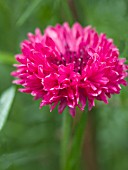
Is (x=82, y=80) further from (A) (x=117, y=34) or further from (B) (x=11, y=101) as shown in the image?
(A) (x=117, y=34)

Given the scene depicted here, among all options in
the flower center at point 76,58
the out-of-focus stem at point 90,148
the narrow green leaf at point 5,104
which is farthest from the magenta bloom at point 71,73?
the out-of-focus stem at point 90,148

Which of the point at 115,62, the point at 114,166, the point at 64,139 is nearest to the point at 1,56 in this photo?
the point at 64,139

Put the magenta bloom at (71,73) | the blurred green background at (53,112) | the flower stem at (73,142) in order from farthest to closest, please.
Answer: the blurred green background at (53,112) < the flower stem at (73,142) < the magenta bloom at (71,73)

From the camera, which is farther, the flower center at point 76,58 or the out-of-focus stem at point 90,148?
the out-of-focus stem at point 90,148

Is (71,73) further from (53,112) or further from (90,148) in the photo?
(53,112)

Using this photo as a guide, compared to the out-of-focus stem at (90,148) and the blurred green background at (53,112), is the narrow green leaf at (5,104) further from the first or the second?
the out-of-focus stem at (90,148)

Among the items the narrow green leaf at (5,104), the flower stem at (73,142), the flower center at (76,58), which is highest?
the flower center at (76,58)

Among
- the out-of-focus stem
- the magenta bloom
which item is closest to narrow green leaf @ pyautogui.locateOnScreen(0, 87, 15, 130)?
the magenta bloom
